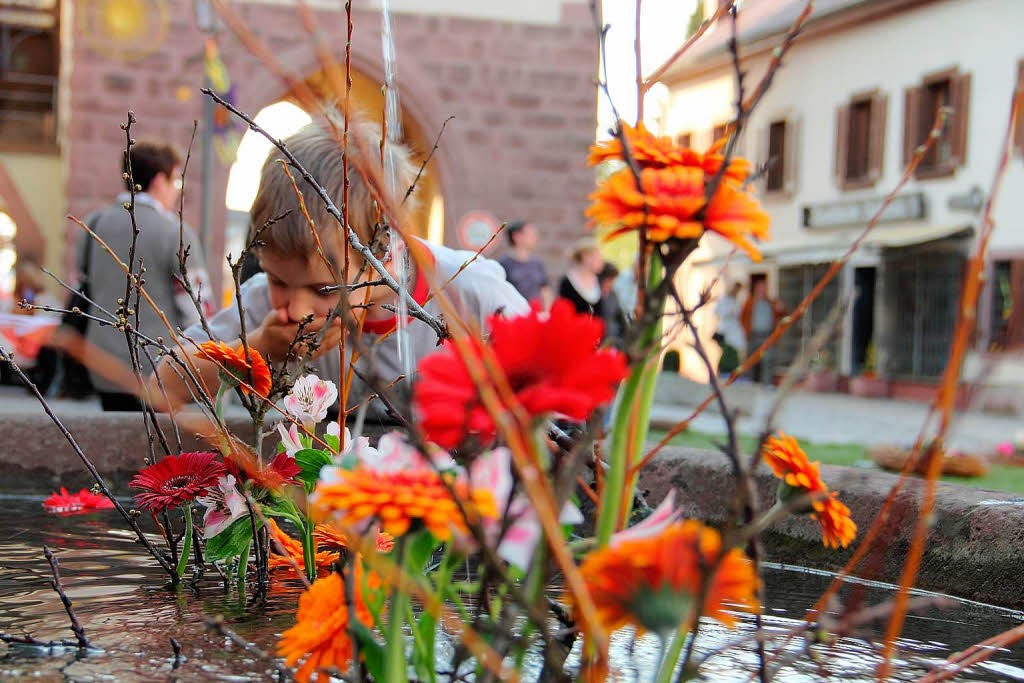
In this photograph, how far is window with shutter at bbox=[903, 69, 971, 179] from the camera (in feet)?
60.7

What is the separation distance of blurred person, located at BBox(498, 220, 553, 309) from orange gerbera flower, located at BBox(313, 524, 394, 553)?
6932mm

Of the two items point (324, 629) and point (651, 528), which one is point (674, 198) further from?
point (324, 629)

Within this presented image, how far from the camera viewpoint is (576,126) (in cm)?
1394

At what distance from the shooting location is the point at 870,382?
19828mm

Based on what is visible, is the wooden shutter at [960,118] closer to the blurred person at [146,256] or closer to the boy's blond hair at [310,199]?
the blurred person at [146,256]

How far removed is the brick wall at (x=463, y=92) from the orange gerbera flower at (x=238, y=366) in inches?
464

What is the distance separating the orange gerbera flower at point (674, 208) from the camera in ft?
2.61

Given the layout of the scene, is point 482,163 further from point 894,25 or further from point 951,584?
point 951,584

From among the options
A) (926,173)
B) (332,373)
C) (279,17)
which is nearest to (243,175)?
(279,17)

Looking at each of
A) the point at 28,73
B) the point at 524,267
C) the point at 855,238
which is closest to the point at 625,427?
the point at 524,267

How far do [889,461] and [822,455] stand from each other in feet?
1.97

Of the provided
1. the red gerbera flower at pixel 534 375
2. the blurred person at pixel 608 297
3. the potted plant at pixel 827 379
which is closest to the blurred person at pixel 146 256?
the red gerbera flower at pixel 534 375

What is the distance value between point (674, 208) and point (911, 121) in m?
20.4

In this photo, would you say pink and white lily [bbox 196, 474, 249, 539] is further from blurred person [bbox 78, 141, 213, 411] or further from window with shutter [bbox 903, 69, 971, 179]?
window with shutter [bbox 903, 69, 971, 179]
